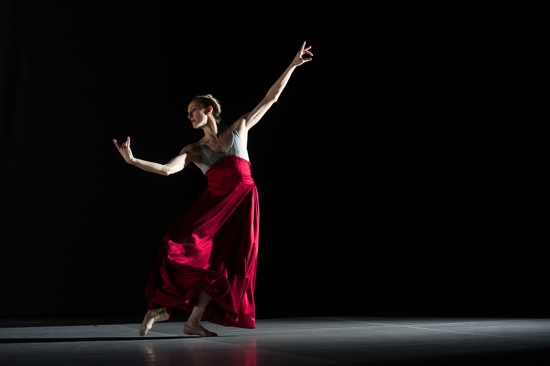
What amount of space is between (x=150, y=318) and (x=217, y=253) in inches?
16.1

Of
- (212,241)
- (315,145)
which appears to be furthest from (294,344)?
(315,145)

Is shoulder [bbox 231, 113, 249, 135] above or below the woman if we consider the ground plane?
above

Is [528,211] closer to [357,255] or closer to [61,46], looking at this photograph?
[357,255]

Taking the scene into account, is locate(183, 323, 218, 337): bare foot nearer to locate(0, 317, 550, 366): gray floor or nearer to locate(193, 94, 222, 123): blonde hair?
locate(0, 317, 550, 366): gray floor

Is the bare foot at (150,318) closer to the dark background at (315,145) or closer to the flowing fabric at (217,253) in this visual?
the flowing fabric at (217,253)

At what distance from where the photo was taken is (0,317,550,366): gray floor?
2.23 metres

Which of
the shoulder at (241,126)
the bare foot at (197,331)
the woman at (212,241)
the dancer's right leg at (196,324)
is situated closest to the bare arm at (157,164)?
the woman at (212,241)

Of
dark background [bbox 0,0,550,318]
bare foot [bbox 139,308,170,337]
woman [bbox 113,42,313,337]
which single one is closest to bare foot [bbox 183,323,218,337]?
woman [bbox 113,42,313,337]

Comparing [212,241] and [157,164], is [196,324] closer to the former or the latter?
[212,241]

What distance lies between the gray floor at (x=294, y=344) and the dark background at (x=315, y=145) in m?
0.93

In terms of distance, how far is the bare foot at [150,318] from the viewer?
120 inches

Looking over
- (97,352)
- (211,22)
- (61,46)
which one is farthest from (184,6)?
(97,352)

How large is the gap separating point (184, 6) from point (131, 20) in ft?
1.37

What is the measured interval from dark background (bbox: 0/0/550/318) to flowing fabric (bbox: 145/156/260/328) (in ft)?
5.30
